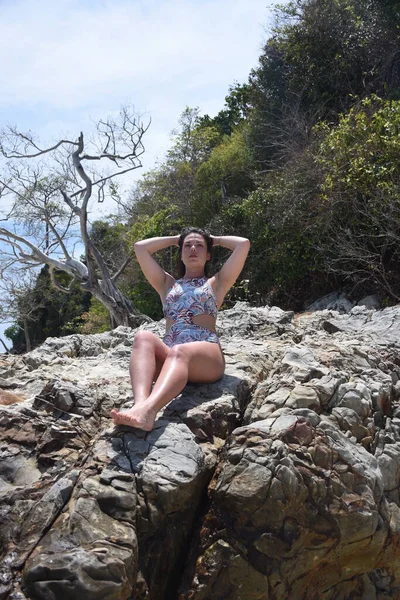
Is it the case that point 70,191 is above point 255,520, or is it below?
above

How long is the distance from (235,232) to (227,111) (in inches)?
452

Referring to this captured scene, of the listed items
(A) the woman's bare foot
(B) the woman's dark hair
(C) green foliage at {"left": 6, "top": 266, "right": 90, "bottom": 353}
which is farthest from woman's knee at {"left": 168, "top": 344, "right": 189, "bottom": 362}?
(C) green foliage at {"left": 6, "top": 266, "right": 90, "bottom": 353}

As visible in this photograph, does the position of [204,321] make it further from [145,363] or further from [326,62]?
[326,62]

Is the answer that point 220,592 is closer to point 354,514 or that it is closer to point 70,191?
point 354,514

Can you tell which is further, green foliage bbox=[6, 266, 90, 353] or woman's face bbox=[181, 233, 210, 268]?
green foliage bbox=[6, 266, 90, 353]

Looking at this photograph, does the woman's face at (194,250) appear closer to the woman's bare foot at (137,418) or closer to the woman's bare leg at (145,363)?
the woman's bare leg at (145,363)

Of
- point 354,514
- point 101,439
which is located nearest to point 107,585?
point 101,439

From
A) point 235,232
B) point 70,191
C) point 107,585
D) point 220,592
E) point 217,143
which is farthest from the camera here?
point 217,143

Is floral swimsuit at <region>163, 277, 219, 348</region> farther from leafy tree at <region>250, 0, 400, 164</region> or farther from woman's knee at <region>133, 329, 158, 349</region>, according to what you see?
leafy tree at <region>250, 0, 400, 164</region>

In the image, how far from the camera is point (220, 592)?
8.04 feet

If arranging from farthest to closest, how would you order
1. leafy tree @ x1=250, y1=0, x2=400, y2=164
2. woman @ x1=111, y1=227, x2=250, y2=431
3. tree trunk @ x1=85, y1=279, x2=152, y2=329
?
tree trunk @ x1=85, y1=279, x2=152, y2=329 < leafy tree @ x1=250, y1=0, x2=400, y2=164 < woman @ x1=111, y1=227, x2=250, y2=431

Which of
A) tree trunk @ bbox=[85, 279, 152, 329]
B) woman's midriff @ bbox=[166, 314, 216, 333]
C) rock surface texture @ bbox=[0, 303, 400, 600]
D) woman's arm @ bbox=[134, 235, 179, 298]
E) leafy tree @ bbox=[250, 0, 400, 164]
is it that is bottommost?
tree trunk @ bbox=[85, 279, 152, 329]

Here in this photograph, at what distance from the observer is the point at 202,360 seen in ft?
11.2

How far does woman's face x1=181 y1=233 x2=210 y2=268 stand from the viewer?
4004 mm
